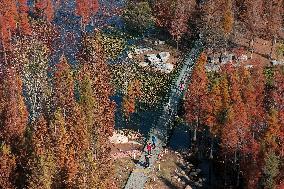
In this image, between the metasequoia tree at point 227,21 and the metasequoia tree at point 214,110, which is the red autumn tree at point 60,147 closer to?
the metasequoia tree at point 214,110

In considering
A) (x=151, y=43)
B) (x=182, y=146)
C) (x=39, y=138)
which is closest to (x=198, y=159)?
(x=182, y=146)

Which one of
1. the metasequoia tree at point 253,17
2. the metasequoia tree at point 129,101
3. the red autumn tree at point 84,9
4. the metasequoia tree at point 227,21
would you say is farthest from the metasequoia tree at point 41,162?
the red autumn tree at point 84,9

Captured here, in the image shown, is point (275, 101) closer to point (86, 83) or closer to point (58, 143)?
point (86, 83)

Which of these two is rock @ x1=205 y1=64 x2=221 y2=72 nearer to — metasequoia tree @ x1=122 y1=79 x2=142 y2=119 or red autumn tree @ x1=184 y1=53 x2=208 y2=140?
metasequoia tree @ x1=122 y1=79 x2=142 y2=119

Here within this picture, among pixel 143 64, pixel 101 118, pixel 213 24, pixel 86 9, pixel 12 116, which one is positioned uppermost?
pixel 12 116

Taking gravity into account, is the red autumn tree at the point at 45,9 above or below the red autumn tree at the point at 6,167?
below

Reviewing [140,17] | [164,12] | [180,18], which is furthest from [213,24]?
[140,17]

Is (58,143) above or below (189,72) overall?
above

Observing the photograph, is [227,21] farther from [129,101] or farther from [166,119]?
[129,101]

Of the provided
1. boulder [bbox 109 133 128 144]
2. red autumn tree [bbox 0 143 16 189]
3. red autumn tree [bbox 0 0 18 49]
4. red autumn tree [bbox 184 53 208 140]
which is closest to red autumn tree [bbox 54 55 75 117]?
boulder [bbox 109 133 128 144]
